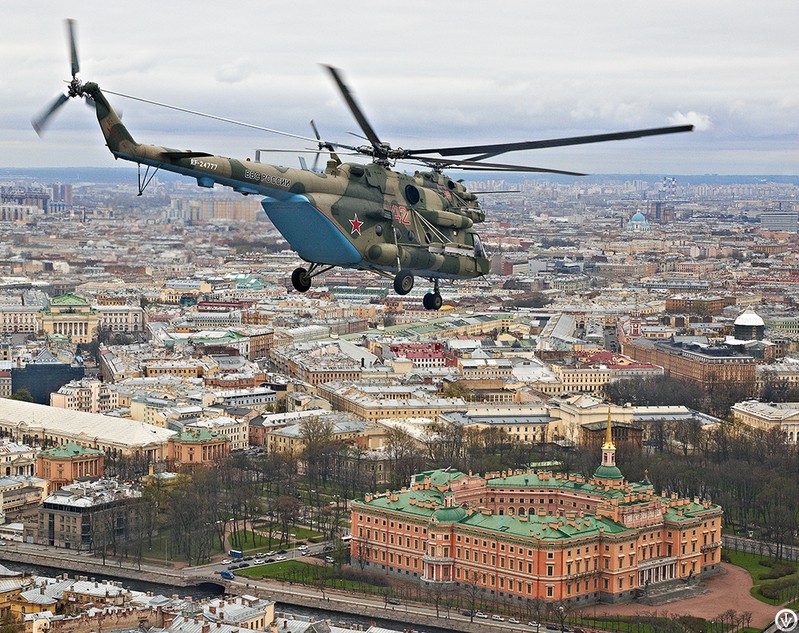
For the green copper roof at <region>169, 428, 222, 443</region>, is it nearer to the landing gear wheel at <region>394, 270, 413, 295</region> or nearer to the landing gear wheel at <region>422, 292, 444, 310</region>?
the landing gear wheel at <region>422, 292, 444, 310</region>

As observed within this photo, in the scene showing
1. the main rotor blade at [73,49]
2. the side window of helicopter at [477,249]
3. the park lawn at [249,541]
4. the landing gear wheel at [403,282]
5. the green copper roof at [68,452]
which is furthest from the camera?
the green copper roof at [68,452]

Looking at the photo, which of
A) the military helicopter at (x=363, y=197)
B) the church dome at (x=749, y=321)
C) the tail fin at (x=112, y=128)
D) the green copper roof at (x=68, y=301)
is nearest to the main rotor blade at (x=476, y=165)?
the military helicopter at (x=363, y=197)

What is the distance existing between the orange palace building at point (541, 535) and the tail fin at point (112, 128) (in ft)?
117

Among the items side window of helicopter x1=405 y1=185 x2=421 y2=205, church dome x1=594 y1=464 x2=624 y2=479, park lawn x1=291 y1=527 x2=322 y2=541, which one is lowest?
park lawn x1=291 y1=527 x2=322 y2=541

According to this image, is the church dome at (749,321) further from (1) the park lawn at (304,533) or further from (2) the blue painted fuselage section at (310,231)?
(2) the blue painted fuselage section at (310,231)

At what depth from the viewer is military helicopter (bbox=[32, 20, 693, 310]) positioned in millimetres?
23688

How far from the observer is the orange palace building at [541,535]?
57.9 metres

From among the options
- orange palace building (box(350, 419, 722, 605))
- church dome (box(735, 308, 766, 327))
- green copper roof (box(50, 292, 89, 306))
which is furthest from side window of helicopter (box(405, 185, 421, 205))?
green copper roof (box(50, 292, 89, 306))

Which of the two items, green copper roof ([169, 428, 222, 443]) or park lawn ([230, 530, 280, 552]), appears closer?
park lawn ([230, 530, 280, 552])

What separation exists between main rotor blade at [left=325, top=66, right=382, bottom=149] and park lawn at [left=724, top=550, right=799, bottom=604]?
32270 mm

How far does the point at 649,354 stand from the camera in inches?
4449

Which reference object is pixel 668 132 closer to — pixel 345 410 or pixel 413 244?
pixel 413 244

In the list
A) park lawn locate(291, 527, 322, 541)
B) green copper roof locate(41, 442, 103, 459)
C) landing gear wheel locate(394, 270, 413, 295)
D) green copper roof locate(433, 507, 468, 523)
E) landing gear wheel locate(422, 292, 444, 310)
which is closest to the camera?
landing gear wheel locate(394, 270, 413, 295)

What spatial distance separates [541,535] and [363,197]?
32136 mm
